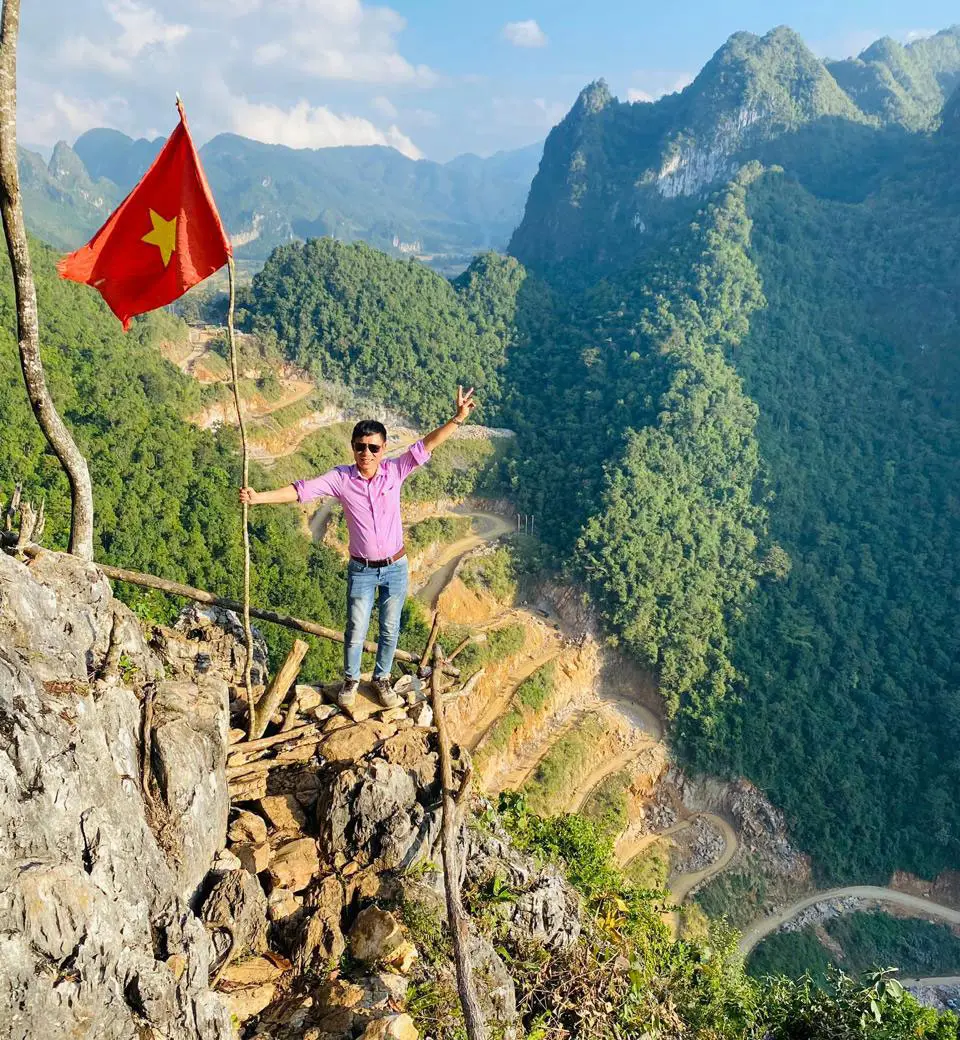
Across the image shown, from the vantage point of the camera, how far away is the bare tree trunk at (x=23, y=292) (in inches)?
219

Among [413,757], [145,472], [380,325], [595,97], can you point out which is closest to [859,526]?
[380,325]

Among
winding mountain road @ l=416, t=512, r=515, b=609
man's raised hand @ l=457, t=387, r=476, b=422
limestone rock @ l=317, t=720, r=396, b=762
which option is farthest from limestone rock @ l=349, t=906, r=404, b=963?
winding mountain road @ l=416, t=512, r=515, b=609

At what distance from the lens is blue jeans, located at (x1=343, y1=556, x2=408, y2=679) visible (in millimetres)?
7898

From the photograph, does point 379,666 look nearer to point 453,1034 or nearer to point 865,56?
point 453,1034

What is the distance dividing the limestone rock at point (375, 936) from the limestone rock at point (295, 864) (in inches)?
26.0

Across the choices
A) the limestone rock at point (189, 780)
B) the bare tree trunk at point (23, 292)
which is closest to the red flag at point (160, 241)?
the bare tree trunk at point (23, 292)

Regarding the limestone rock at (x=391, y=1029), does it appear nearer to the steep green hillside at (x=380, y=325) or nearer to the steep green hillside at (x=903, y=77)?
the steep green hillside at (x=380, y=325)

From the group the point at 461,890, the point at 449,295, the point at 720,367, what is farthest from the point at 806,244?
the point at 461,890

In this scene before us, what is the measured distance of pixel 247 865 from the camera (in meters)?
6.47

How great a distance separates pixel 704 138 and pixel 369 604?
9225cm

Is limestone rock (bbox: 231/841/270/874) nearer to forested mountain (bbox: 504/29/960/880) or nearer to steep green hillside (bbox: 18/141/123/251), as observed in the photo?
forested mountain (bbox: 504/29/960/880)

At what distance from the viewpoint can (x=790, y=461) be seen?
154ft

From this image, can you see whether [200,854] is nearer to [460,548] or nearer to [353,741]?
[353,741]

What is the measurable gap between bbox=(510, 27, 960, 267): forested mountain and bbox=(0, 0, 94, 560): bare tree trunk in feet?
278
